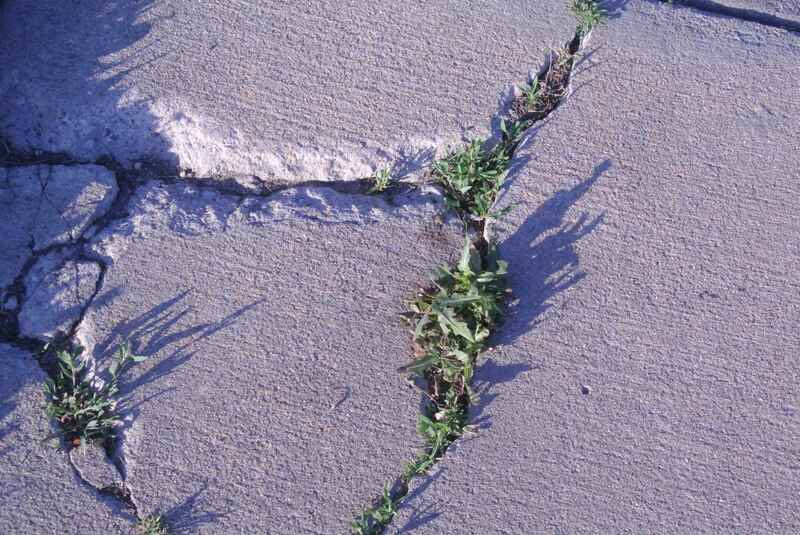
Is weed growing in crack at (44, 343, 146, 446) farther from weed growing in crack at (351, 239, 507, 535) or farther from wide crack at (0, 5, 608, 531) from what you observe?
weed growing in crack at (351, 239, 507, 535)

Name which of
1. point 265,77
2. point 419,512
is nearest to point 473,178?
point 265,77

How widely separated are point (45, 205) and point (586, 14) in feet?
6.08

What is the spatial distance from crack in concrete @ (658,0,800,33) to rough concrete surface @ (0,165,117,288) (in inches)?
79.6

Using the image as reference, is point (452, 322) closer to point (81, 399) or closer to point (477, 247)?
point (477, 247)

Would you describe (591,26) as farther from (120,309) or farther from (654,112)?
(120,309)

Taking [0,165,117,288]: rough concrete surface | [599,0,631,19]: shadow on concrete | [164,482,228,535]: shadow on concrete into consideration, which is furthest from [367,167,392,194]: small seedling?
[164,482,228,535]: shadow on concrete

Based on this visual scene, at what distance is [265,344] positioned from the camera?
217cm

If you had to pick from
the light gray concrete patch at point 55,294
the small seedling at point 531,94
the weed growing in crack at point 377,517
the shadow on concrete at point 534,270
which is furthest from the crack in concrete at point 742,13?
the light gray concrete patch at point 55,294

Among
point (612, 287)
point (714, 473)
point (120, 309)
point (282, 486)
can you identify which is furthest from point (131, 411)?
point (714, 473)

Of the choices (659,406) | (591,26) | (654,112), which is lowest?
(659,406)

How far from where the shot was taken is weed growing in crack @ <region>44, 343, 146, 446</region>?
2.10 meters

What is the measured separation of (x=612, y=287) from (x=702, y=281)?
0.28 meters

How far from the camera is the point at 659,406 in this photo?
2.15 meters

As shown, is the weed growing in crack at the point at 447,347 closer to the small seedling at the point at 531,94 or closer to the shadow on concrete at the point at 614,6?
the small seedling at the point at 531,94
